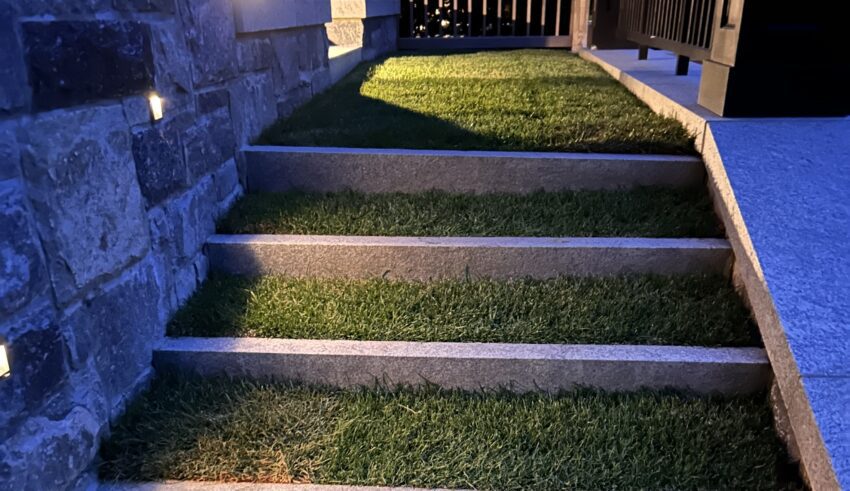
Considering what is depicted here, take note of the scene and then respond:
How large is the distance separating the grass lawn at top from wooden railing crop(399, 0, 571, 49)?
2.01 m

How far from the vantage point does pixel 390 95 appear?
3789 mm

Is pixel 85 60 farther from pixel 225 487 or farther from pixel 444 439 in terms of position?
pixel 444 439

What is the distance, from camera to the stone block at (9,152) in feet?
4.17

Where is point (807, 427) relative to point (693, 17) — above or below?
below

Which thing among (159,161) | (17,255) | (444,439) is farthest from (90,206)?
(444,439)

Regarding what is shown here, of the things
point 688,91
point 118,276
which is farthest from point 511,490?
point 688,91

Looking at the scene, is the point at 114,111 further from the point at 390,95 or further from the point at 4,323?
the point at 390,95

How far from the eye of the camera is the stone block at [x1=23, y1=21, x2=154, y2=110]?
1.35 meters

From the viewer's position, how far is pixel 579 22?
6.34m

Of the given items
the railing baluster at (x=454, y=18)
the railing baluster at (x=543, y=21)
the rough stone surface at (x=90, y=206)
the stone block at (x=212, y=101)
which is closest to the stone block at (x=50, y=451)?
the rough stone surface at (x=90, y=206)

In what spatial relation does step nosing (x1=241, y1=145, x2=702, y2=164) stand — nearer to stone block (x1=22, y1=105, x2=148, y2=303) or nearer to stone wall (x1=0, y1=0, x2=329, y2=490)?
stone wall (x1=0, y1=0, x2=329, y2=490)

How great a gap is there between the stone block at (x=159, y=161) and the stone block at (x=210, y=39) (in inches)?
11.5

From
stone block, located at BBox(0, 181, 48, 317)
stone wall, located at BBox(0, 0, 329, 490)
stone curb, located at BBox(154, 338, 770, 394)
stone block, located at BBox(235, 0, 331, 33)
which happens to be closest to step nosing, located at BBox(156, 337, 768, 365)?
stone curb, located at BBox(154, 338, 770, 394)

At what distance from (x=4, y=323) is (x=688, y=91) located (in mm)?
3160
